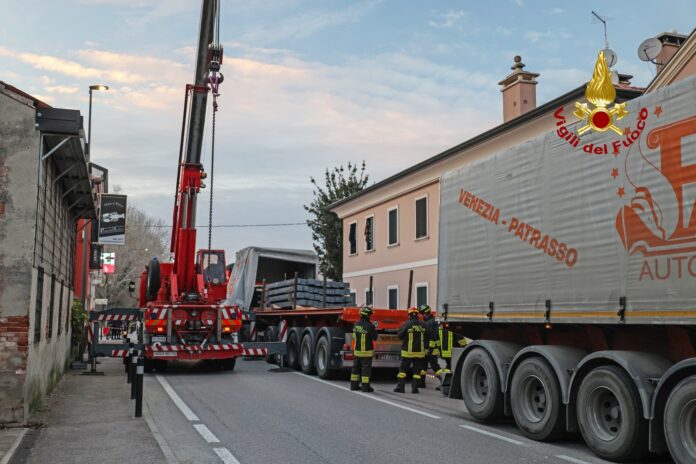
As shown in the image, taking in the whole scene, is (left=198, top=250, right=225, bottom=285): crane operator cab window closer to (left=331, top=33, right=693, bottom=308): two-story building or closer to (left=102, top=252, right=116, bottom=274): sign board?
(left=331, top=33, right=693, bottom=308): two-story building

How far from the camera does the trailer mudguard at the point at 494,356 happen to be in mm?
9898

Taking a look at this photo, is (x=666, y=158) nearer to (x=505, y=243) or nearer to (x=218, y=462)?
(x=505, y=243)

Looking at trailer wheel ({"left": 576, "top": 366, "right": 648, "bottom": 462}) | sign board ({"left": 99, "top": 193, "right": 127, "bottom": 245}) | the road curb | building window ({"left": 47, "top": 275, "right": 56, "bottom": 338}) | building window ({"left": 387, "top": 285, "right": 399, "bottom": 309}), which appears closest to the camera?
trailer wheel ({"left": 576, "top": 366, "right": 648, "bottom": 462})

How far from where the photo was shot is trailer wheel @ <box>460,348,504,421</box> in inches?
393

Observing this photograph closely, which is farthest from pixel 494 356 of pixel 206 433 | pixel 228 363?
pixel 228 363

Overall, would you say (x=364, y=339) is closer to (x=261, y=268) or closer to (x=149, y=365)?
(x=149, y=365)

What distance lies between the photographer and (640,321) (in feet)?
24.8

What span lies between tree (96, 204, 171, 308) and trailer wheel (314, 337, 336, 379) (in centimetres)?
4997

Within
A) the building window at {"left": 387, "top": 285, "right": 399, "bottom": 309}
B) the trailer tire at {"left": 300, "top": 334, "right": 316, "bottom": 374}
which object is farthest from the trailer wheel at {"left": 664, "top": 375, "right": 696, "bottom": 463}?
the building window at {"left": 387, "top": 285, "right": 399, "bottom": 309}

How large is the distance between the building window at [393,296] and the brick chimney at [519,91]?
26.1 ft

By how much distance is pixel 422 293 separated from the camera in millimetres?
27203

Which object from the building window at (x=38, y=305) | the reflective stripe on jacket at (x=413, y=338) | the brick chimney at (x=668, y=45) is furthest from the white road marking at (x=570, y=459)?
the brick chimney at (x=668, y=45)

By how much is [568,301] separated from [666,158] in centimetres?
202

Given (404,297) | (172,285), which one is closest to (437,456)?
(172,285)
